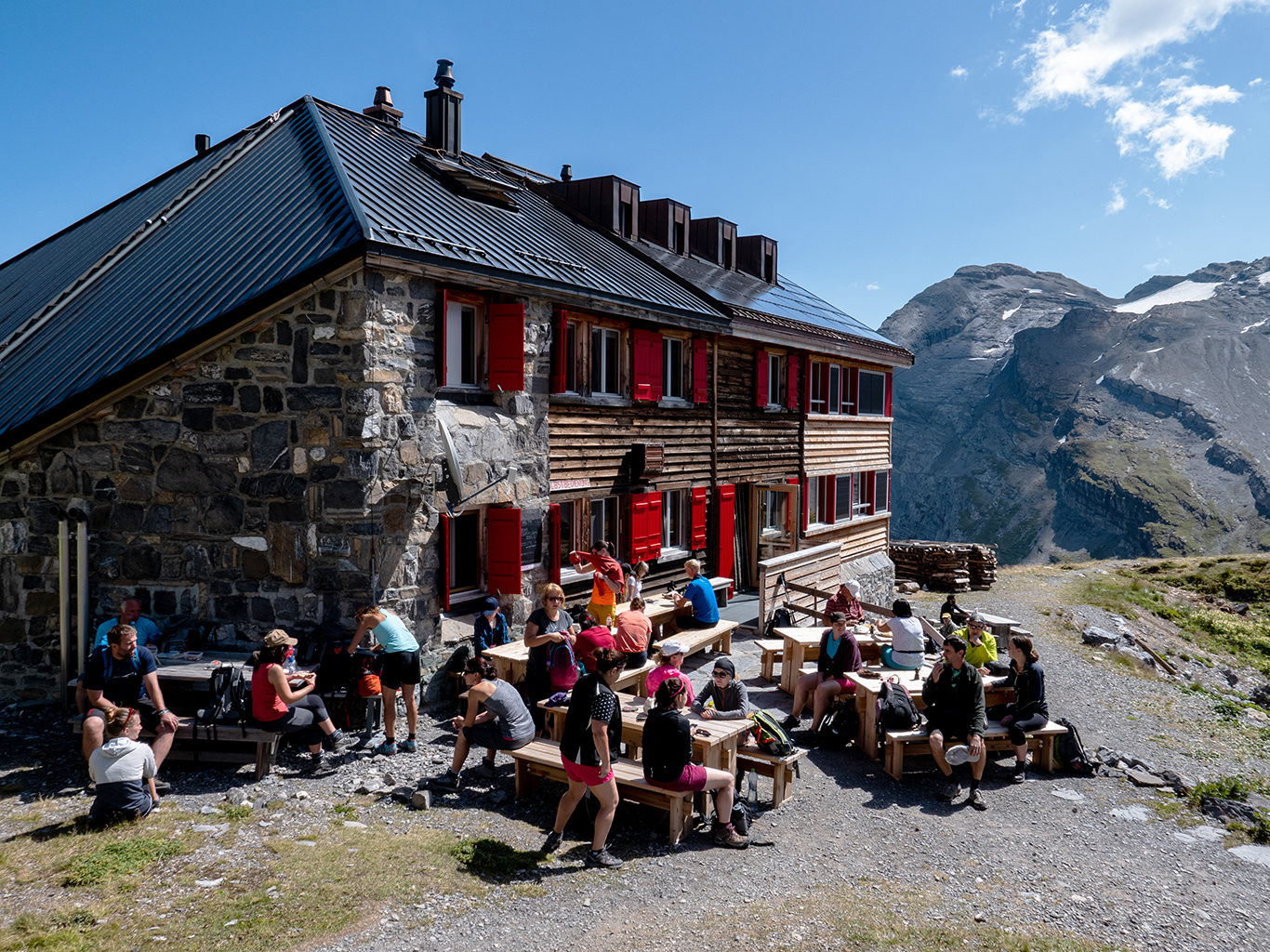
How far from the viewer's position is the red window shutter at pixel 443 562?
421 inches

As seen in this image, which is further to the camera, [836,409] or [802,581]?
→ [836,409]

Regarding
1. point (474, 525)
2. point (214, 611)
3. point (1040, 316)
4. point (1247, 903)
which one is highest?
point (1040, 316)

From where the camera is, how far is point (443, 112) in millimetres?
16750

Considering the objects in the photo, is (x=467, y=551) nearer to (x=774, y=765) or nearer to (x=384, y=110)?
(x=774, y=765)

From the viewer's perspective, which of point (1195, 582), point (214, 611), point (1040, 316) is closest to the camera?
point (214, 611)

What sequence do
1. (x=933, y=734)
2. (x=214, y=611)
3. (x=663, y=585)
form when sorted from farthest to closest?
(x=663, y=585)
(x=214, y=611)
(x=933, y=734)

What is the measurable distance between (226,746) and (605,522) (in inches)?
288

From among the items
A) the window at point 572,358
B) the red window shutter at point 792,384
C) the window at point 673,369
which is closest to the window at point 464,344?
the window at point 572,358

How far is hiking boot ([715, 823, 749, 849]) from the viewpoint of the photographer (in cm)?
734

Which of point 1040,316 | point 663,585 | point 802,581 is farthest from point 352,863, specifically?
point 1040,316

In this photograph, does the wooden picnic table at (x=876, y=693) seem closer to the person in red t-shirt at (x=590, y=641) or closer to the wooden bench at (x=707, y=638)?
the wooden bench at (x=707, y=638)

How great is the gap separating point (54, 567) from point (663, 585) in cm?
932

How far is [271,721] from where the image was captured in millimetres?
8078

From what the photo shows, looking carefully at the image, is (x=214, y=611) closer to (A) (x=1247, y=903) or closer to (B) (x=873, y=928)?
(B) (x=873, y=928)
